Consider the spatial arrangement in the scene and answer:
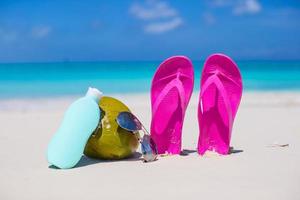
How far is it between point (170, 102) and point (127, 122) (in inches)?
24.5

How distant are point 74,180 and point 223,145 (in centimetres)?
169

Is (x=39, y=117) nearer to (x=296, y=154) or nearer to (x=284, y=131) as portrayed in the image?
(x=284, y=131)

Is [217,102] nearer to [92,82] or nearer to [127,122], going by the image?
[127,122]

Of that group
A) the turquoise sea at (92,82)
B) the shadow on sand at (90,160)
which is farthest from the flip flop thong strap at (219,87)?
the turquoise sea at (92,82)

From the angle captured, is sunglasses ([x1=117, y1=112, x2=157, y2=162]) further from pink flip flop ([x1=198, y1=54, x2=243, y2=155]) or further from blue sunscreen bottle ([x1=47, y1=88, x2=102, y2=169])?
pink flip flop ([x1=198, y1=54, x2=243, y2=155])

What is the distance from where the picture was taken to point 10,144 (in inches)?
234

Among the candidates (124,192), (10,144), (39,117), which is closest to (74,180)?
(124,192)

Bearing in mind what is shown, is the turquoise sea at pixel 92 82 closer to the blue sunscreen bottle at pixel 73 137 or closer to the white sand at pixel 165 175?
the white sand at pixel 165 175

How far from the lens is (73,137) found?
4500 mm

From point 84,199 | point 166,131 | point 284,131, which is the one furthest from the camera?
point 284,131

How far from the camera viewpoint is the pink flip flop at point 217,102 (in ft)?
16.9

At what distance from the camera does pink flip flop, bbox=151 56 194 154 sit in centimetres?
513

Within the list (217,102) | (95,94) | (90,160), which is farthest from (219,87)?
(90,160)

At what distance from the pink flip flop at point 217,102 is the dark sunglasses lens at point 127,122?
773 mm
